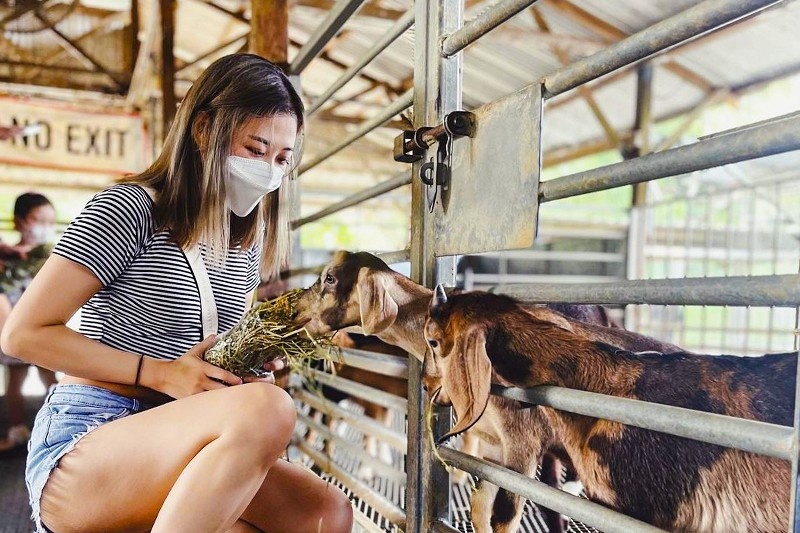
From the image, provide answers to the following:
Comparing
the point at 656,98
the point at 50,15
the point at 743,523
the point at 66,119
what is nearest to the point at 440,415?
the point at 743,523

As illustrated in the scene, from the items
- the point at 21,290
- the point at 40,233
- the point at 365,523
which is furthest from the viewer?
the point at 40,233

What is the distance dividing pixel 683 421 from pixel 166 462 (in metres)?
0.96

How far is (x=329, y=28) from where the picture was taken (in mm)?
2576

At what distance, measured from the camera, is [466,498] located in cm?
292

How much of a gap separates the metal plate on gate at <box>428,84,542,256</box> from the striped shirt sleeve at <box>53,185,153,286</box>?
713mm

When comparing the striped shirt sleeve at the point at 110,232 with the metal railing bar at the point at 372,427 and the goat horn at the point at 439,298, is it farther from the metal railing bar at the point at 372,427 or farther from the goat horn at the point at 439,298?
the metal railing bar at the point at 372,427

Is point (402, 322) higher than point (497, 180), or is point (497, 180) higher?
point (497, 180)

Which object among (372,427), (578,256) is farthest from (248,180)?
(578,256)

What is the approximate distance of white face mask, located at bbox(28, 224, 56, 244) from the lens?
440 cm

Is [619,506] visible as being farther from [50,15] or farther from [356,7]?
[50,15]

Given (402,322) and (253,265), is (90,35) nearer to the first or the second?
(253,265)

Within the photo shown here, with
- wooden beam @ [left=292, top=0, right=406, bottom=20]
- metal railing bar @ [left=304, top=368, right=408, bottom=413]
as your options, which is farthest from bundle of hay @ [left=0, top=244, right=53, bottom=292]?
wooden beam @ [left=292, top=0, right=406, bottom=20]

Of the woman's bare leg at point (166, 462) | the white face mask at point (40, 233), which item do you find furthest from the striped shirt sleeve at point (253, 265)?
the white face mask at point (40, 233)

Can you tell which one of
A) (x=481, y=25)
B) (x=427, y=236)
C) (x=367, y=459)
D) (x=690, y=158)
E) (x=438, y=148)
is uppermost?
(x=481, y=25)
